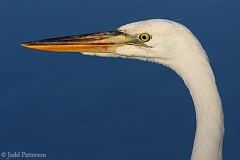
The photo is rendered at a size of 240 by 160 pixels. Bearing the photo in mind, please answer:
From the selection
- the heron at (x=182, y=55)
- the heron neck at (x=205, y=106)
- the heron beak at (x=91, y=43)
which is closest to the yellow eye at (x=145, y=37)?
the heron at (x=182, y=55)

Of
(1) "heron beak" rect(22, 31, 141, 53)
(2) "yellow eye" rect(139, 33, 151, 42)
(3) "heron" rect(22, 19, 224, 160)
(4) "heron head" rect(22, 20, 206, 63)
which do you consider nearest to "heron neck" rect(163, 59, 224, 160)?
(3) "heron" rect(22, 19, 224, 160)

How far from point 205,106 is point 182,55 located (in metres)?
0.36

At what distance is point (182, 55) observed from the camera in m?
4.01

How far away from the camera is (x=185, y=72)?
13.1ft

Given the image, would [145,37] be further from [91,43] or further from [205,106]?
[205,106]

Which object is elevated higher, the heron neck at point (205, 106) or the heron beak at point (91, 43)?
the heron beak at point (91, 43)

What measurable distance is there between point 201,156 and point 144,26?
0.95m

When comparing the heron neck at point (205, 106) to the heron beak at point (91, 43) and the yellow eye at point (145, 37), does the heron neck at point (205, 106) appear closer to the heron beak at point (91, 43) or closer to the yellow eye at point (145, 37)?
the yellow eye at point (145, 37)

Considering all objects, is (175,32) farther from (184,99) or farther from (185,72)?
(184,99)

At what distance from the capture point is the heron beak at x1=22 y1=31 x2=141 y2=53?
436 centimetres

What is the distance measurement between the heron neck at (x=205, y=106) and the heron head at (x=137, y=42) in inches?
5.9

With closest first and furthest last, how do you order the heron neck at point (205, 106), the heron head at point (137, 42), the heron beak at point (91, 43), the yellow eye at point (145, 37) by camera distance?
the heron neck at point (205, 106)
the heron head at point (137, 42)
the yellow eye at point (145, 37)
the heron beak at point (91, 43)

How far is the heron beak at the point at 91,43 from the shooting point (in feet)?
14.3

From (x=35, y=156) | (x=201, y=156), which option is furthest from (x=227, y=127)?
(x=201, y=156)
